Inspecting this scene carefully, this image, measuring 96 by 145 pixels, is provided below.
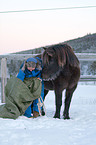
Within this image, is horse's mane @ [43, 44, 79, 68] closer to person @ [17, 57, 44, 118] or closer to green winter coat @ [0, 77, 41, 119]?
person @ [17, 57, 44, 118]

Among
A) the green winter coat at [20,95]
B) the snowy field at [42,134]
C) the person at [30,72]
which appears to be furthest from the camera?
the person at [30,72]

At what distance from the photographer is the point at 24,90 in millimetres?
2771

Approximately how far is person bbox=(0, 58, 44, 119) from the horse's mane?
0.20 metres

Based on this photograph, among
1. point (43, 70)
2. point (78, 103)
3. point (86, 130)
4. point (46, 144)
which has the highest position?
point (43, 70)

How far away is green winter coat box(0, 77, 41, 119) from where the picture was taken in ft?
8.84

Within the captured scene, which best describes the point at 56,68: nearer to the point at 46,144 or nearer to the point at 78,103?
the point at 46,144

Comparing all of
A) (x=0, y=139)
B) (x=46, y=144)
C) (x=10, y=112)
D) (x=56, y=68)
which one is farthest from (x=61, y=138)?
(x=56, y=68)

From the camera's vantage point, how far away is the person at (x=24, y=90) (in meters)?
2.73

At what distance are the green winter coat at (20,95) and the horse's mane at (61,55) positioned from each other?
0.43 m

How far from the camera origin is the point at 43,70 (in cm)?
A: 296

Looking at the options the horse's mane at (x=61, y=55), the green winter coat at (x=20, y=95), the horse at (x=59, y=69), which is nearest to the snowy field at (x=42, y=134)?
the green winter coat at (x=20, y=95)

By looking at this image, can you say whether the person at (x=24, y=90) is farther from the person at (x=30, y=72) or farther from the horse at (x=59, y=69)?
the horse at (x=59, y=69)

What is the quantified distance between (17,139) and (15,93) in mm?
1062

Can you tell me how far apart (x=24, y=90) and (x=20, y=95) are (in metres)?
0.10
